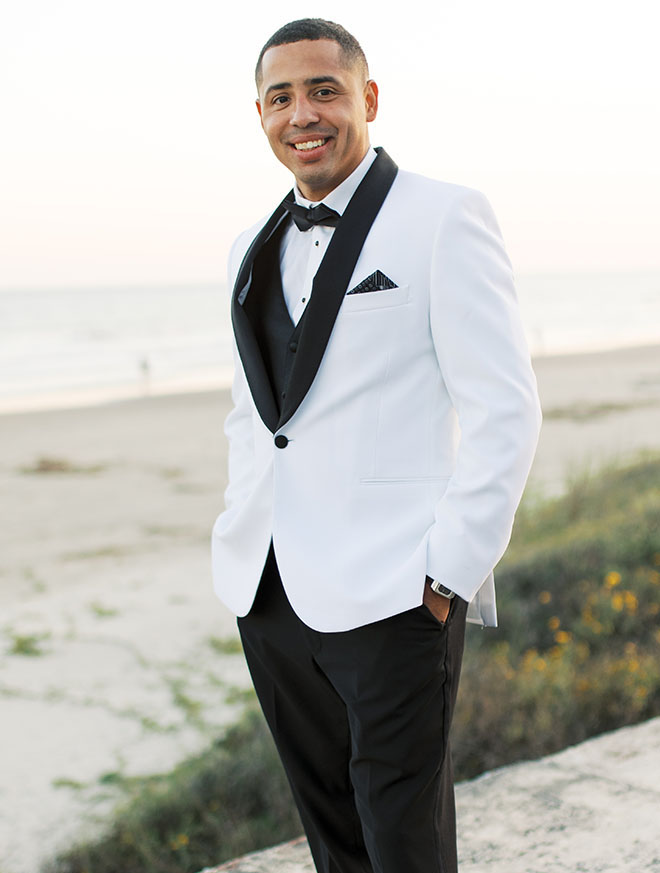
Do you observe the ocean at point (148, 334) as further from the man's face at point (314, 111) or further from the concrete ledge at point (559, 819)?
the man's face at point (314, 111)

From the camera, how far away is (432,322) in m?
1.73

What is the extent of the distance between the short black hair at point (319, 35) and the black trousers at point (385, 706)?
105 cm

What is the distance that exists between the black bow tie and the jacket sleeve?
0.27 metres

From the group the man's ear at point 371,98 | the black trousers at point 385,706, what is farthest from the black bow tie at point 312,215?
the black trousers at point 385,706

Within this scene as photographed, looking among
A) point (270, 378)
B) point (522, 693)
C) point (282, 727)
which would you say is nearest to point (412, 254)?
point (270, 378)

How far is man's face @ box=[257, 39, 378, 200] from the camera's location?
1842mm

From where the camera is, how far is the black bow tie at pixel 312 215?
1894mm

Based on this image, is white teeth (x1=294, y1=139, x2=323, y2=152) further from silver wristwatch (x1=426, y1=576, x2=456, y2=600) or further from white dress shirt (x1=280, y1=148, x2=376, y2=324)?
silver wristwatch (x1=426, y1=576, x2=456, y2=600)

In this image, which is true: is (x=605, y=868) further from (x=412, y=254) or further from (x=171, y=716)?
(x=171, y=716)

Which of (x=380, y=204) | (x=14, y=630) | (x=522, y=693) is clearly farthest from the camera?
(x=14, y=630)

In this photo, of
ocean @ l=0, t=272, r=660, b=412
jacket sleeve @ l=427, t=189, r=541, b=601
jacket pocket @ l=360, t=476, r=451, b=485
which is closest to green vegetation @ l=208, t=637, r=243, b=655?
jacket pocket @ l=360, t=476, r=451, b=485

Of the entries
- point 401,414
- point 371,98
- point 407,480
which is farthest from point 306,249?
point 407,480

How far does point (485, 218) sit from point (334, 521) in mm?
660

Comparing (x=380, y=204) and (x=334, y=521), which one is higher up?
(x=380, y=204)
